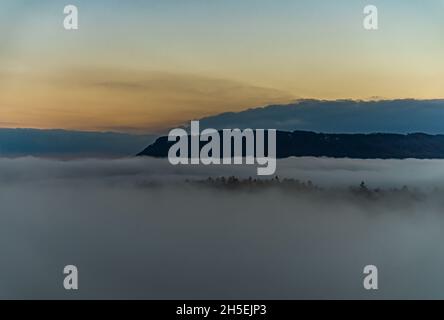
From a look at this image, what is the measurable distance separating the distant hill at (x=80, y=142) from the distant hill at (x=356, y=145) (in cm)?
9

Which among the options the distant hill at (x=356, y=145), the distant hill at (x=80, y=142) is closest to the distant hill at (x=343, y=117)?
the distant hill at (x=356, y=145)

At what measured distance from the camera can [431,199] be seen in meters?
1.29

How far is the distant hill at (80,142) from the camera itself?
125 cm

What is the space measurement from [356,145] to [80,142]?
696 millimetres

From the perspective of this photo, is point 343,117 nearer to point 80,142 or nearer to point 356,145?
point 356,145

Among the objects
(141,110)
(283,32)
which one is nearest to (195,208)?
(141,110)

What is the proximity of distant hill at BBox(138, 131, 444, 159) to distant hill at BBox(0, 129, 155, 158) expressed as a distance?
0.09 meters

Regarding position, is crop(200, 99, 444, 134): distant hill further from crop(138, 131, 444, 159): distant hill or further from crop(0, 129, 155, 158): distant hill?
crop(0, 129, 155, 158): distant hill

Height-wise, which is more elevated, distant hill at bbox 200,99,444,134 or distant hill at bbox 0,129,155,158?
distant hill at bbox 200,99,444,134

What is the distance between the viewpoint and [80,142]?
49.3 inches

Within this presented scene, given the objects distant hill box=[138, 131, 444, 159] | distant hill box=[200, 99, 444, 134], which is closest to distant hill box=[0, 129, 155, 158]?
distant hill box=[138, 131, 444, 159]

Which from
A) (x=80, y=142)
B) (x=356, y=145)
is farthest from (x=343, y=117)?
(x=80, y=142)

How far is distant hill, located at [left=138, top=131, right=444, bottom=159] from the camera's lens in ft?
4.16

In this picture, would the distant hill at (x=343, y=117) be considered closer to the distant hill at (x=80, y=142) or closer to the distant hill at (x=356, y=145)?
the distant hill at (x=356, y=145)
